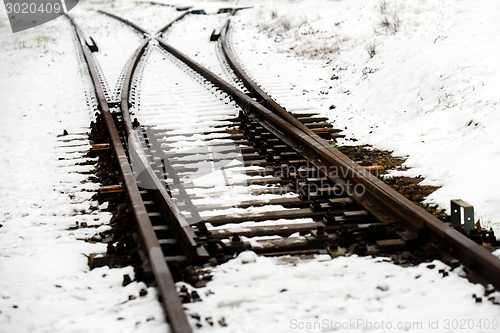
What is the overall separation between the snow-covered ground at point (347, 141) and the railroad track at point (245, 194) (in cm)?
24

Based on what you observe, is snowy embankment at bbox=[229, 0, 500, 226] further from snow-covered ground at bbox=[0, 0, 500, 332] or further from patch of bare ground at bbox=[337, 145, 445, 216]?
patch of bare ground at bbox=[337, 145, 445, 216]

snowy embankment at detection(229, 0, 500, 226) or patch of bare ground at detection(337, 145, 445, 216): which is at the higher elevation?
snowy embankment at detection(229, 0, 500, 226)

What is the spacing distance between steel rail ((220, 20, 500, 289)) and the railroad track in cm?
1

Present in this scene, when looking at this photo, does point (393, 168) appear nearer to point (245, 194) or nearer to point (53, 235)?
point (245, 194)

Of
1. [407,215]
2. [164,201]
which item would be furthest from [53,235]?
[407,215]

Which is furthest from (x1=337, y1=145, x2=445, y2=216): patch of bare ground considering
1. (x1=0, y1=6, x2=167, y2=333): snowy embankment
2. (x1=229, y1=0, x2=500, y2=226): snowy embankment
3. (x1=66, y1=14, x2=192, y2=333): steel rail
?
(x1=0, y1=6, x2=167, y2=333): snowy embankment

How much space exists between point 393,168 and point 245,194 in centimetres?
190

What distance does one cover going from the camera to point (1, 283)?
4.39 meters

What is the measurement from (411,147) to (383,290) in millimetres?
3805

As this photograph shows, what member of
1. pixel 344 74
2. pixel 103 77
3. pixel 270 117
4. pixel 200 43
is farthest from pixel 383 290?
pixel 200 43

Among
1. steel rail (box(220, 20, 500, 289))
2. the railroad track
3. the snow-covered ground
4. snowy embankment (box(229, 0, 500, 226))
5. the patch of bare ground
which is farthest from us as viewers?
snowy embankment (box(229, 0, 500, 226))

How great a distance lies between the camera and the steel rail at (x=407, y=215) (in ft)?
13.2

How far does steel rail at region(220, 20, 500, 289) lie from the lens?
4.04m

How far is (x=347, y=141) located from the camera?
8.21m
